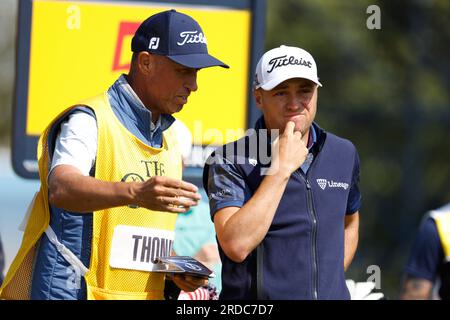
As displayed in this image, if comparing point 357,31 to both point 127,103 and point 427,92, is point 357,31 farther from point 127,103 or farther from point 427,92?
point 127,103

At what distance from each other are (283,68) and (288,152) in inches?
12.5

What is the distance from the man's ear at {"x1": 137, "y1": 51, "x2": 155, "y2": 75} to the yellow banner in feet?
7.31

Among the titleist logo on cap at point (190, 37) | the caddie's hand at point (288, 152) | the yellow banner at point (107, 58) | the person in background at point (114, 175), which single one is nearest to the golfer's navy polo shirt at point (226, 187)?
the caddie's hand at point (288, 152)

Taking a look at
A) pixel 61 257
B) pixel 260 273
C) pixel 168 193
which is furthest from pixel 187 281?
pixel 168 193

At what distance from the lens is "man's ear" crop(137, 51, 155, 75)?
15.0 feet

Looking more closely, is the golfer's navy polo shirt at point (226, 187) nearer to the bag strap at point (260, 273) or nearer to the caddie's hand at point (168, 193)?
the bag strap at point (260, 273)

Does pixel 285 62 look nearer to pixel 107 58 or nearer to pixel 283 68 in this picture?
pixel 283 68

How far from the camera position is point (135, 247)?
4.47 metres

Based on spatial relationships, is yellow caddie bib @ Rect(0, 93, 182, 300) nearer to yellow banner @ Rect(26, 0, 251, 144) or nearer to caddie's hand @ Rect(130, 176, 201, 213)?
caddie's hand @ Rect(130, 176, 201, 213)

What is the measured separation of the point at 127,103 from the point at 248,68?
96.0 inches
